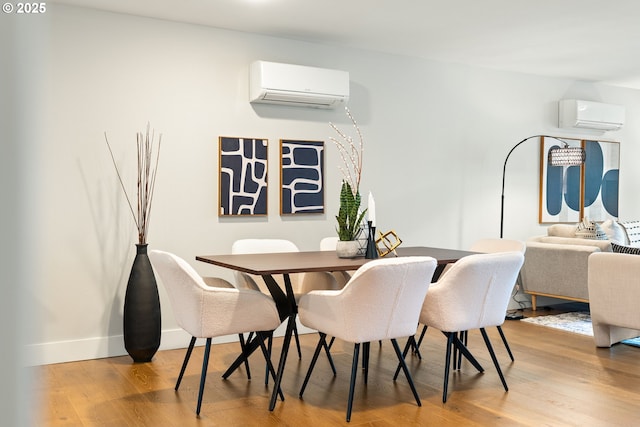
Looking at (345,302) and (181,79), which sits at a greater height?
(181,79)

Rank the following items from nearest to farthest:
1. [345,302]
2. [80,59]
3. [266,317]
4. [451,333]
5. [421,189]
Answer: [345,302], [266,317], [451,333], [80,59], [421,189]

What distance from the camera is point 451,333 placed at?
3.54m

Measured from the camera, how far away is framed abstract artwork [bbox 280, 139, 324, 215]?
17.2 ft

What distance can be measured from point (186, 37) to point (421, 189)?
2630 millimetres

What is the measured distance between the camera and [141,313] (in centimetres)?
428

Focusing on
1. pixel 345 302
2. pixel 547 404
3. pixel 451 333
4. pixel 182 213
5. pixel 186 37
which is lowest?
pixel 547 404

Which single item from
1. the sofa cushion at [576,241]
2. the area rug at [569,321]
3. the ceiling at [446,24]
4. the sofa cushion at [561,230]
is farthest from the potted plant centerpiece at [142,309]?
the sofa cushion at [561,230]

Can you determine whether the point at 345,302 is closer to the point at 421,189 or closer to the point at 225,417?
the point at 225,417

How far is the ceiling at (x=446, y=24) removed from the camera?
14.3 ft

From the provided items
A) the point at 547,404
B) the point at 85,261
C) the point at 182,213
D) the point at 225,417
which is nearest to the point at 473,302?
the point at 547,404

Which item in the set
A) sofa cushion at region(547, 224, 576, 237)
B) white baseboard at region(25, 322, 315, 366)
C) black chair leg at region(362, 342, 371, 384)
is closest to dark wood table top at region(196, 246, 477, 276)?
black chair leg at region(362, 342, 371, 384)

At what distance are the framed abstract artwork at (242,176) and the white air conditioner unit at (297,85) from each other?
0.39 metres

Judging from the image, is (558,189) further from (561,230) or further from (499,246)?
(499,246)

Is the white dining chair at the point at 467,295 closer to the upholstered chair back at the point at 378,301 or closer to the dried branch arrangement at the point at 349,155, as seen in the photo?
the upholstered chair back at the point at 378,301
